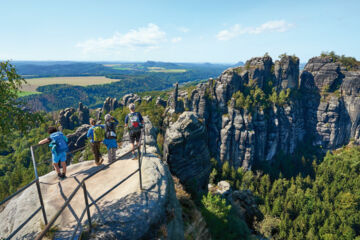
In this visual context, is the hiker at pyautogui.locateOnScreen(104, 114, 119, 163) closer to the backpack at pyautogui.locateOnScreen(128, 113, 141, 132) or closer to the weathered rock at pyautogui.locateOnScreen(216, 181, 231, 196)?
the backpack at pyautogui.locateOnScreen(128, 113, 141, 132)

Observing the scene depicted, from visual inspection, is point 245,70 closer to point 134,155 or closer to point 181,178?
point 181,178

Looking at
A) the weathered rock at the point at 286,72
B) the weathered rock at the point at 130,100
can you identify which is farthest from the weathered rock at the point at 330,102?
A: the weathered rock at the point at 130,100

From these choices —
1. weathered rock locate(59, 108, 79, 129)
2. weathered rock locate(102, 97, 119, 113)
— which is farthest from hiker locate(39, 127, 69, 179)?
weathered rock locate(102, 97, 119, 113)

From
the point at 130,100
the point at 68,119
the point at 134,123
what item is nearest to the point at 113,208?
the point at 134,123

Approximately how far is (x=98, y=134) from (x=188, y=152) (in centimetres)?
1222

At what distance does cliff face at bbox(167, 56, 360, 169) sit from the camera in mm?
80062

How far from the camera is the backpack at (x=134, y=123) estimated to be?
35.9ft

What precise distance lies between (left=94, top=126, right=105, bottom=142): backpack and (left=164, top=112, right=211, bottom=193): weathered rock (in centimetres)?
1056

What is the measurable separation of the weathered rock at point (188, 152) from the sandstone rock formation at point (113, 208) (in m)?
10.7

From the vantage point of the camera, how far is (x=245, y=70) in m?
88.6

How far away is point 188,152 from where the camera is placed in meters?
20.9

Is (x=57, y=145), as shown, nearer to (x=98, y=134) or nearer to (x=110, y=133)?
(x=98, y=134)

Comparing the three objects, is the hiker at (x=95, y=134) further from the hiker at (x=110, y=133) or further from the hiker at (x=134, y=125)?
the hiker at (x=134, y=125)

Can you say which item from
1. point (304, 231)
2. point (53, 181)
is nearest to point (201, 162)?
point (53, 181)
